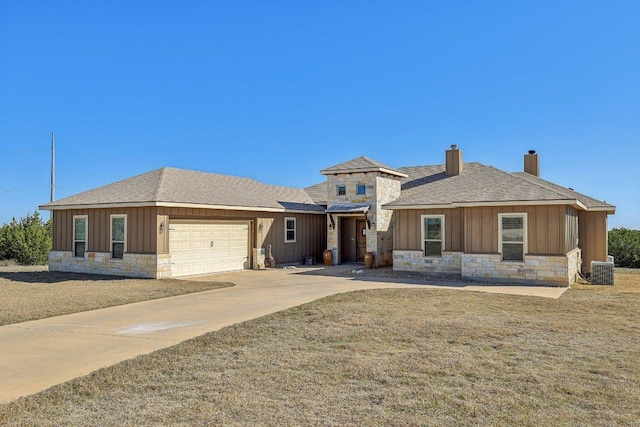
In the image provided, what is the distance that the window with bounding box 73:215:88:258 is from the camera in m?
17.1

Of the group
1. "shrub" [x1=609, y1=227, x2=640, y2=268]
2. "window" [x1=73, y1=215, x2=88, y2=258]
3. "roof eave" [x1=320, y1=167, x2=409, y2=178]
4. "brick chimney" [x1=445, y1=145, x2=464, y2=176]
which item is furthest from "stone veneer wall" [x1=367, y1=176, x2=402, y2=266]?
"shrub" [x1=609, y1=227, x2=640, y2=268]

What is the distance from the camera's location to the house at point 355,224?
46.5ft

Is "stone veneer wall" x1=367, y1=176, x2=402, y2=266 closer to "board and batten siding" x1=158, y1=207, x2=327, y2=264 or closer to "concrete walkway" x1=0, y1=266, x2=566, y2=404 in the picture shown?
"board and batten siding" x1=158, y1=207, x2=327, y2=264

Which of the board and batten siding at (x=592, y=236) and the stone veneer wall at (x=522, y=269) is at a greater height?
the board and batten siding at (x=592, y=236)

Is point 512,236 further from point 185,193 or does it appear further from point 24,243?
point 24,243

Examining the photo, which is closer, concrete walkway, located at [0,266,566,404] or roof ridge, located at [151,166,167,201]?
concrete walkway, located at [0,266,566,404]

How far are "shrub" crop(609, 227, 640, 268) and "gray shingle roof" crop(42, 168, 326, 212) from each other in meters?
14.3

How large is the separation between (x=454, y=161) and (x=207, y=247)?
1153 cm

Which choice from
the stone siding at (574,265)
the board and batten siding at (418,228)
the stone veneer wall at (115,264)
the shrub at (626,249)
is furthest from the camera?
the shrub at (626,249)

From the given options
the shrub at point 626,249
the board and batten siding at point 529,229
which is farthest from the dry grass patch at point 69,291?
the shrub at point 626,249

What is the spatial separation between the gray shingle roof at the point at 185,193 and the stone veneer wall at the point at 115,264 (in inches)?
71.3

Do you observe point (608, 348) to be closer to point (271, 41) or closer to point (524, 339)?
point (524, 339)

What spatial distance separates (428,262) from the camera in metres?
16.6

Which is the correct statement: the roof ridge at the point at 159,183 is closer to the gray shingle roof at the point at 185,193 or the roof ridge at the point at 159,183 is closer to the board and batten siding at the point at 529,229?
the gray shingle roof at the point at 185,193
